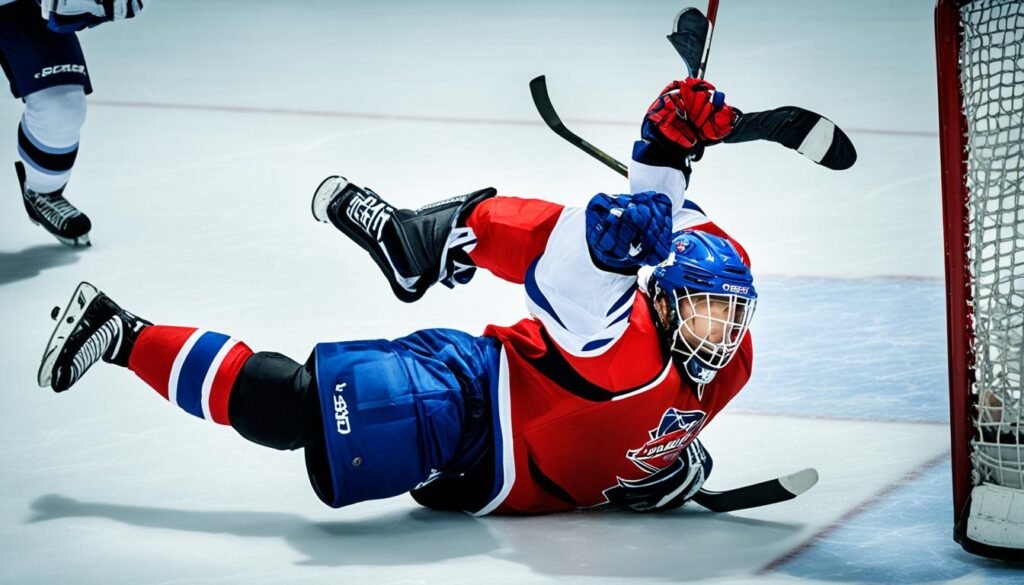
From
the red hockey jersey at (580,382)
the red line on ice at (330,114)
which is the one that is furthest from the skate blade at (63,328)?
the red line on ice at (330,114)

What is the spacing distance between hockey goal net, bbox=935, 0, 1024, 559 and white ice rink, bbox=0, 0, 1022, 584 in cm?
11

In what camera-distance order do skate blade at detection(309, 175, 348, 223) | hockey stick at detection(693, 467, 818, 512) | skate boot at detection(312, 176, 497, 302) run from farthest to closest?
1. skate blade at detection(309, 175, 348, 223)
2. skate boot at detection(312, 176, 497, 302)
3. hockey stick at detection(693, 467, 818, 512)

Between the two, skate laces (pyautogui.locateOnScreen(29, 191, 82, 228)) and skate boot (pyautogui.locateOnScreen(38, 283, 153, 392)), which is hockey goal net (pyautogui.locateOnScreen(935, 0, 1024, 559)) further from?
skate laces (pyautogui.locateOnScreen(29, 191, 82, 228))

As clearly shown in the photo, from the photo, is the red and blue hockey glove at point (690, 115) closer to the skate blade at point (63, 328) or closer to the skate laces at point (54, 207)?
the skate blade at point (63, 328)

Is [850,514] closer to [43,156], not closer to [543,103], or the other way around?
[543,103]

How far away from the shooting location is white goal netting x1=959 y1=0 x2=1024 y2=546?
2436 millimetres

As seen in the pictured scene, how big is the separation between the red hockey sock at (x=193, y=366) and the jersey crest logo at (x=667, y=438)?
2.26 ft

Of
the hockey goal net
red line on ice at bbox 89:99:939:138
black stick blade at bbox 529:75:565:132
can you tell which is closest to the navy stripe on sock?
red line on ice at bbox 89:99:939:138

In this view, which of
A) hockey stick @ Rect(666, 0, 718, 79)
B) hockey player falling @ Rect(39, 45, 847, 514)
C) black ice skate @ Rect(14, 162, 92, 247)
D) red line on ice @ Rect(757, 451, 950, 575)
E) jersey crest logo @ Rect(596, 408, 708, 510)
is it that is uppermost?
hockey stick @ Rect(666, 0, 718, 79)

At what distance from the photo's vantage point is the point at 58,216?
420 centimetres

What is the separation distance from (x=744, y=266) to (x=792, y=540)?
47cm

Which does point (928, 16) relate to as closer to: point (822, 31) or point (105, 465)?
point (822, 31)

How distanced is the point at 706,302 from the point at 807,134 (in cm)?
43

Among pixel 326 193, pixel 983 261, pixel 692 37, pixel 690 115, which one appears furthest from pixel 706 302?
pixel 326 193
